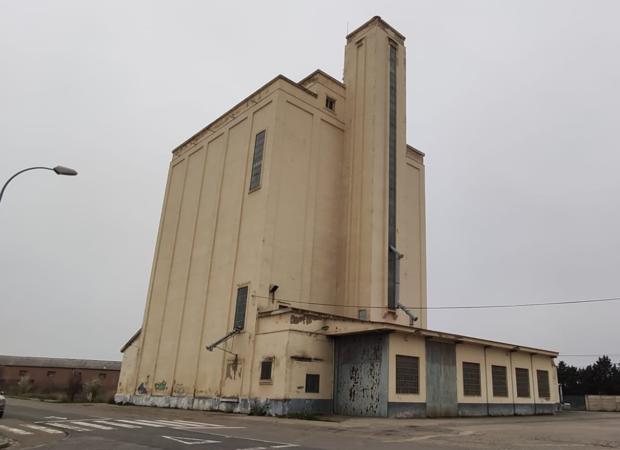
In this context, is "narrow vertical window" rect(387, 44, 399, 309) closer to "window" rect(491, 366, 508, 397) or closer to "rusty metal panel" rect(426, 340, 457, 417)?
"rusty metal panel" rect(426, 340, 457, 417)

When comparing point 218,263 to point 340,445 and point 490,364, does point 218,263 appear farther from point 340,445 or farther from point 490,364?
point 340,445

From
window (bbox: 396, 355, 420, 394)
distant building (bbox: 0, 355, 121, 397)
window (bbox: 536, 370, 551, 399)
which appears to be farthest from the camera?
distant building (bbox: 0, 355, 121, 397)

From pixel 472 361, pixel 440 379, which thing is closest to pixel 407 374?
pixel 440 379

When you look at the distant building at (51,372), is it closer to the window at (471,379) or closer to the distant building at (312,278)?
the distant building at (312,278)

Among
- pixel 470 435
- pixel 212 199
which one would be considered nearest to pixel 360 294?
pixel 212 199

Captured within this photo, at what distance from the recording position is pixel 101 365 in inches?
3425

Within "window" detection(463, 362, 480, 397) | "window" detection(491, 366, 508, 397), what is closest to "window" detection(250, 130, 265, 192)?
"window" detection(463, 362, 480, 397)

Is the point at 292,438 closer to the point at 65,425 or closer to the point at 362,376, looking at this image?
the point at 65,425

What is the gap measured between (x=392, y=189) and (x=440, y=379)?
1292 cm

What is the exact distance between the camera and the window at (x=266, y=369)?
950 inches

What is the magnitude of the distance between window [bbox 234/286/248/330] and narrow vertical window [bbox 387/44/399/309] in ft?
28.6

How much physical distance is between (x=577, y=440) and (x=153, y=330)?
3048 centimetres

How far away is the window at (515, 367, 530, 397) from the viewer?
2888cm

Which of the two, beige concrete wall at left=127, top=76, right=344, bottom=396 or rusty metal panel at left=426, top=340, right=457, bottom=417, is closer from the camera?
rusty metal panel at left=426, top=340, right=457, bottom=417
